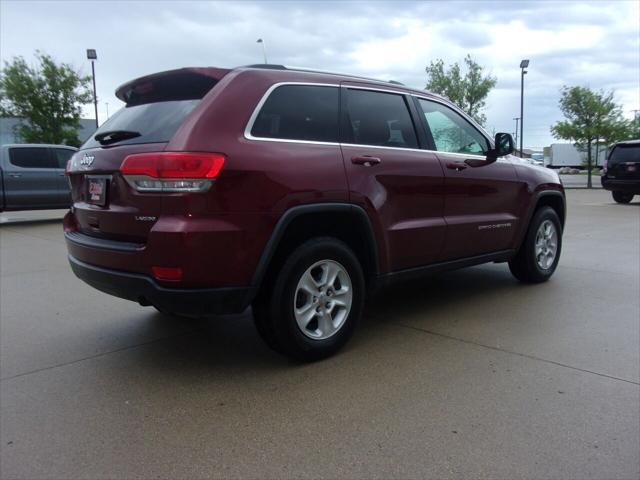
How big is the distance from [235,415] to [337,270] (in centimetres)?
118

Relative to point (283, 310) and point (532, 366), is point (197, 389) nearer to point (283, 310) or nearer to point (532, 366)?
point (283, 310)

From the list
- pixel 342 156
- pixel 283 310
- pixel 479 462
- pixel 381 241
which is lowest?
pixel 479 462

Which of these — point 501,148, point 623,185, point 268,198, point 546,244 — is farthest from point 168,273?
point 623,185

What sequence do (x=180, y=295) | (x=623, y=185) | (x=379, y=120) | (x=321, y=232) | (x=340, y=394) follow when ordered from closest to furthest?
(x=180, y=295) → (x=340, y=394) → (x=321, y=232) → (x=379, y=120) → (x=623, y=185)

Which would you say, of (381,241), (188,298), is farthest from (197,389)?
(381,241)

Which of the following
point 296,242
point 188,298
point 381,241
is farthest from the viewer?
point 381,241

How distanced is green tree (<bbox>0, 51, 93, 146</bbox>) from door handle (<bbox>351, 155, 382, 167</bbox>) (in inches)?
1015

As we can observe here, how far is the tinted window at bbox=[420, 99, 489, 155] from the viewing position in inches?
182

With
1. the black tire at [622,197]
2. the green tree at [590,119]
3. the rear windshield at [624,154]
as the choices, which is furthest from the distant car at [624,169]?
the green tree at [590,119]

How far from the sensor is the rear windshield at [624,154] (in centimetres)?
1628

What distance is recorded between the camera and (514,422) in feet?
9.40

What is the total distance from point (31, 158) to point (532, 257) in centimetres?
1111

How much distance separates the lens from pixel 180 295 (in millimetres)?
3090

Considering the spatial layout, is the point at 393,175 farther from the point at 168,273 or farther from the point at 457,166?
the point at 168,273
